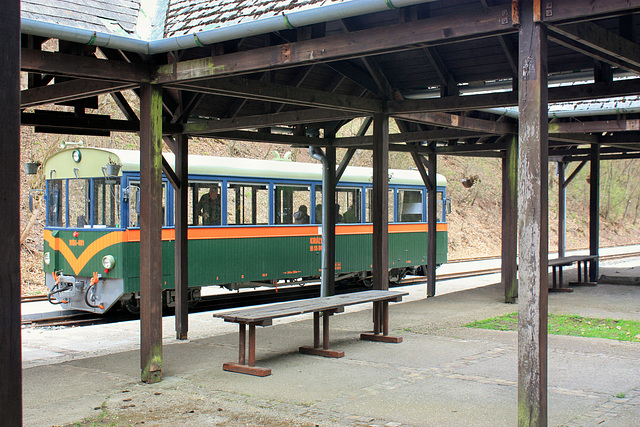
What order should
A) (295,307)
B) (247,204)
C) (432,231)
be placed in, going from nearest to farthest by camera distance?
(295,307) < (247,204) < (432,231)

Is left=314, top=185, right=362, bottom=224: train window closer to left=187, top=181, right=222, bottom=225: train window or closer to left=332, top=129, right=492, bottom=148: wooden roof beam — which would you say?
left=332, top=129, right=492, bottom=148: wooden roof beam

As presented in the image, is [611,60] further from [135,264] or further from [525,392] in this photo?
[135,264]

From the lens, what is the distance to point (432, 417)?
5512 millimetres

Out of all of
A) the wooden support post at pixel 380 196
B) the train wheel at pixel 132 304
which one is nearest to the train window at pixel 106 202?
the train wheel at pixel 132 304

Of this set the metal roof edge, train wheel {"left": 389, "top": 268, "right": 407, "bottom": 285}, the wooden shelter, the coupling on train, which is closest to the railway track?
train wheel {"left": 389, "top": 268, "right": 407, "bottom": 285}

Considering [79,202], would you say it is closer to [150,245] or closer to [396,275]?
[150,245]

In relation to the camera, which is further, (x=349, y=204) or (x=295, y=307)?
(x=349, y=204)

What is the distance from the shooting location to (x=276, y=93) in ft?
26.2

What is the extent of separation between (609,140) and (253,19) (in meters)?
11.5

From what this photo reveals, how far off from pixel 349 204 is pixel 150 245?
979cm

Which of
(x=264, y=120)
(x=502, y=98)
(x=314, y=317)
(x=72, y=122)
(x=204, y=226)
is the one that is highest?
(x=502, y=98)

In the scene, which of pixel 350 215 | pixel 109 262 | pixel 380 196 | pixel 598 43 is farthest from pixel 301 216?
pixel 598 43

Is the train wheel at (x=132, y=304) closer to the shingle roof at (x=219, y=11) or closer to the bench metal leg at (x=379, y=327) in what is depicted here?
the bench metal leg at (x=379, y=327)

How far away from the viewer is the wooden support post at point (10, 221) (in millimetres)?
2514
